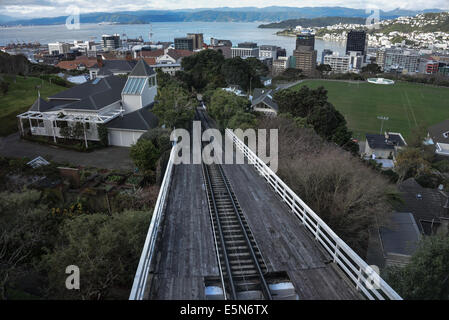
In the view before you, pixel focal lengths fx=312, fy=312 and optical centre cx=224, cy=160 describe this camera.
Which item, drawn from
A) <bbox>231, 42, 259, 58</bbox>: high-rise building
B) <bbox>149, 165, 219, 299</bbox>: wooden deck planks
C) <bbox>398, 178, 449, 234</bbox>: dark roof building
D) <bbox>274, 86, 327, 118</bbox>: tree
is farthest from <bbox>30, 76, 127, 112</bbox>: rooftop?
<bbox>231, 42, 259, 58</bbox>: high-rise building

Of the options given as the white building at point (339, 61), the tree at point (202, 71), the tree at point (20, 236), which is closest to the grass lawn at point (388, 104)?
the tree at point (202, 71)

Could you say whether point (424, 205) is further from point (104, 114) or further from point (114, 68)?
point (114, 68)

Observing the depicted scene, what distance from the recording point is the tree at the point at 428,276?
25.6 ft

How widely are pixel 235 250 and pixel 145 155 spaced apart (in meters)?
11.3

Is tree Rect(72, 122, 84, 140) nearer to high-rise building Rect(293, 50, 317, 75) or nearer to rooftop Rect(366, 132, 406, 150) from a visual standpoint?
rooftop Rect(366, 132, 406, 150)

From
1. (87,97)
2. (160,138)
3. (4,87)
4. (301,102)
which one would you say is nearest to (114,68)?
(4,87)

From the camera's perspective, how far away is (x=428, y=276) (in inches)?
304

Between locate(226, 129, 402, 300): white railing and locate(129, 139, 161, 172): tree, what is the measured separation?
4680 millimetres

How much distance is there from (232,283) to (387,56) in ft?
583

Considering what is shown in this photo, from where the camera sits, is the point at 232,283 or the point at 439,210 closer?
the point at 232,283

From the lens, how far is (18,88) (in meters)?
37.0

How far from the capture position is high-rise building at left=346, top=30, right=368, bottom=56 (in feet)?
588

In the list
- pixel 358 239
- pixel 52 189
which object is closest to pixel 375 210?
pixel 358 239
